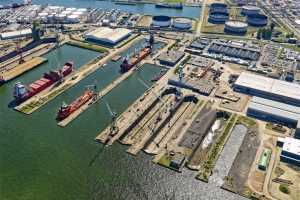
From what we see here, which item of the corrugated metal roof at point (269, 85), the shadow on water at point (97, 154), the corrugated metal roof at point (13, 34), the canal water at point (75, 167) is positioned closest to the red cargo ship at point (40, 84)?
the canal water at point (75, 167)

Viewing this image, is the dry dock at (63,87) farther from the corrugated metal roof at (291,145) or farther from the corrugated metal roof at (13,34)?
the corrugated metal roof at (291,145)

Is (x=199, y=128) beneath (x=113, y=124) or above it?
beneath

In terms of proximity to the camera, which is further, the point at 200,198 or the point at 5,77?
the point at 5,77

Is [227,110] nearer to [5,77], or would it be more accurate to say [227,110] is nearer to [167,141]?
[167,141]

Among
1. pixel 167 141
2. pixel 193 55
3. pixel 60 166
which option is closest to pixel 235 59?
pixel 193 55

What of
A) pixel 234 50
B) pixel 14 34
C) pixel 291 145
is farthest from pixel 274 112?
pixel 14 34

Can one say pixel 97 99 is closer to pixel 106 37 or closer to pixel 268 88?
pixel 106 37
